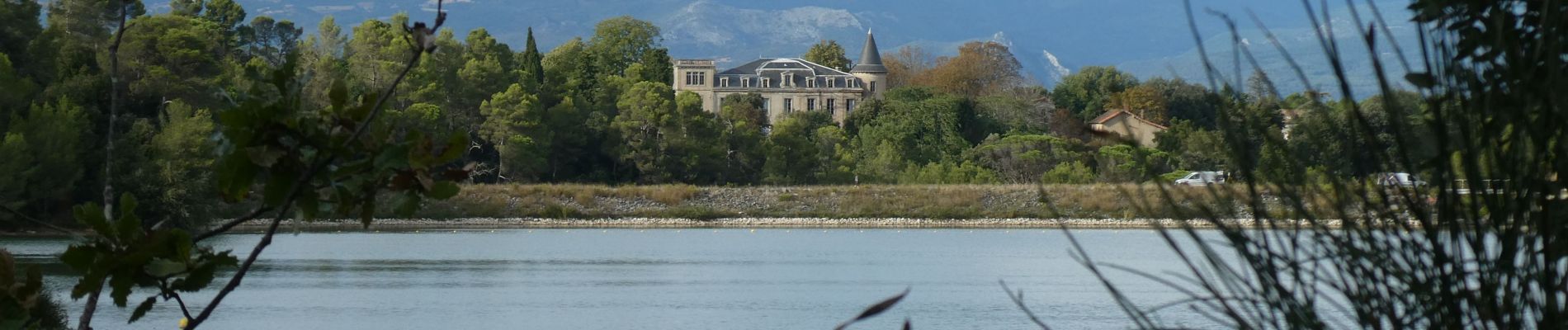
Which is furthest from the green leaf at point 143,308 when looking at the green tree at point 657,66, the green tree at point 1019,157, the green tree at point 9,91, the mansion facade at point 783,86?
the mansion facade at point 783,86

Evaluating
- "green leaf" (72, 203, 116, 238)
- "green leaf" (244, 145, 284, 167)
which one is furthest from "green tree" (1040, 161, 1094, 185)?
"green leaf" (244, 145, 284, 167)

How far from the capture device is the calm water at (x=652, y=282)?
895 inches

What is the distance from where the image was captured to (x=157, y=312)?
2223 centimetres

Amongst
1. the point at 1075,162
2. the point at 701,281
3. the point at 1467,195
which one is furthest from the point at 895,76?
the point at 1467,195

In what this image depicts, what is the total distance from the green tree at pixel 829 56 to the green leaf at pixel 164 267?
10224 cm

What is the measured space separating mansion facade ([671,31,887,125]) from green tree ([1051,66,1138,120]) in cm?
1088

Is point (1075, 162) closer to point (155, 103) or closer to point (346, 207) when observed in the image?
point (155, 103)

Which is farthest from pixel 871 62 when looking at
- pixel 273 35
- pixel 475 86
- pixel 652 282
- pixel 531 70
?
pixel 652 282

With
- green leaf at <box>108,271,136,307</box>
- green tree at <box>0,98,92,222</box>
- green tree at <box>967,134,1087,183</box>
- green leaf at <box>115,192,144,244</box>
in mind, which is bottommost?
green tree at <box>967,134,1087,183</box>

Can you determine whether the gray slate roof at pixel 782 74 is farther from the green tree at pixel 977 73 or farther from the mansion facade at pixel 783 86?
the green tree at pixel 977 73

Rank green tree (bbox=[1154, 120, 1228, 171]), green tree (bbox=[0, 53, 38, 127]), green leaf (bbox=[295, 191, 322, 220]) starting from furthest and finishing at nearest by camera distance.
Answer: green tree (bbox=[0, 53, 38, 127]) < green tree (bbox=[1154, 120, 1228, 171]) < green leaf (bbox=[295, 191, 322, 220])

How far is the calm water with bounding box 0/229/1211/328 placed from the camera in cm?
2273

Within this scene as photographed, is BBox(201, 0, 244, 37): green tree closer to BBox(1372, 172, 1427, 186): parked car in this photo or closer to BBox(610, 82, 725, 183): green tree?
BBox(610, 82, 725, 183): green tree

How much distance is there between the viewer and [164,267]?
3.29 meters
